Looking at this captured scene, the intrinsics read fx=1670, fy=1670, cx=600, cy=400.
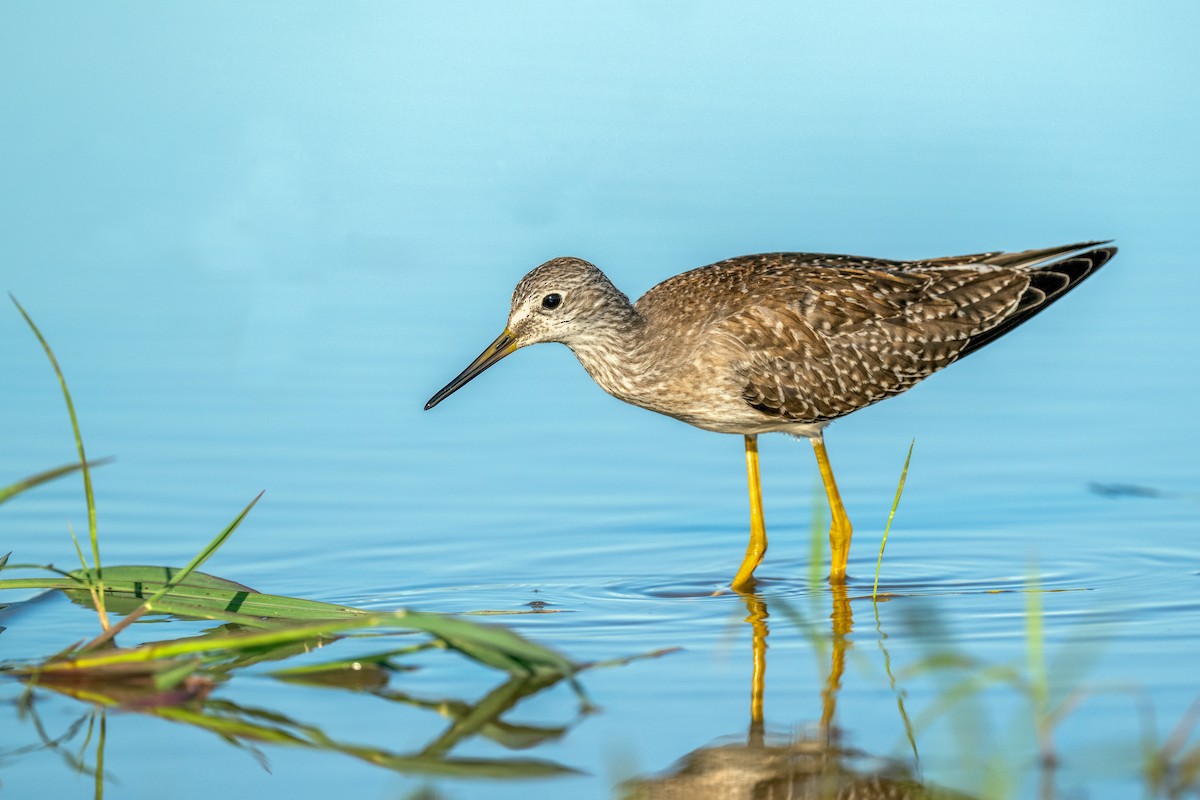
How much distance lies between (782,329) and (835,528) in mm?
1305

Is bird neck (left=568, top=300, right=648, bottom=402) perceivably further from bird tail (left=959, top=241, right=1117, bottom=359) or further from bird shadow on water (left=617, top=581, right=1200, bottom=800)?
bird shadow on water (left=617, top=581, right=1200, bottom=800)

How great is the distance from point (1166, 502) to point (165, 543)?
6195 millimetres

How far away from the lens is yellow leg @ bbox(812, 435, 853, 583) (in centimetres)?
1003

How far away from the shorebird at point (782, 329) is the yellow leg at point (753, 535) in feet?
0.04

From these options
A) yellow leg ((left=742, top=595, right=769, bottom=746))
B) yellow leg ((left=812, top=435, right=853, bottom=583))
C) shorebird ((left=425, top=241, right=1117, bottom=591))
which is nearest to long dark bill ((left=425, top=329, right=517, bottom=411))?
shorebird ((left=425, top=241, right=1117, bottom=591))

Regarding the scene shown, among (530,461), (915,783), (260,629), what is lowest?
(915,783)

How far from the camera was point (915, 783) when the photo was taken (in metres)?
5.84

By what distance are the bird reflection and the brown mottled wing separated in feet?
13.0

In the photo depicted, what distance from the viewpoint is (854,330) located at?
10.9 metres

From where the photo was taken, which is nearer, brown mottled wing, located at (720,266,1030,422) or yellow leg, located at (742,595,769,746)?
yellow leg, located at (742,595,769,746)

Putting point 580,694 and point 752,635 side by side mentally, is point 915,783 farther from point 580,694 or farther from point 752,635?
point 752,635

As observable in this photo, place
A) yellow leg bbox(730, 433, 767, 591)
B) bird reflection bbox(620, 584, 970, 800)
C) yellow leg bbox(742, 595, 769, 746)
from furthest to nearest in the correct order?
yellow leg bbox(730, 433, 767, 591) < yellow leg bbox(742, 595, 769, 746) < bird reflection bbox(620, 584, 970, 800)

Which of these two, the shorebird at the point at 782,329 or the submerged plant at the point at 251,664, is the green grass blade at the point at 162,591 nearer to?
the submerged plant at the point at 251,664

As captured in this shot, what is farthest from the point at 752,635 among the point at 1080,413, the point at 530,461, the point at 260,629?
the point at 1080,413
